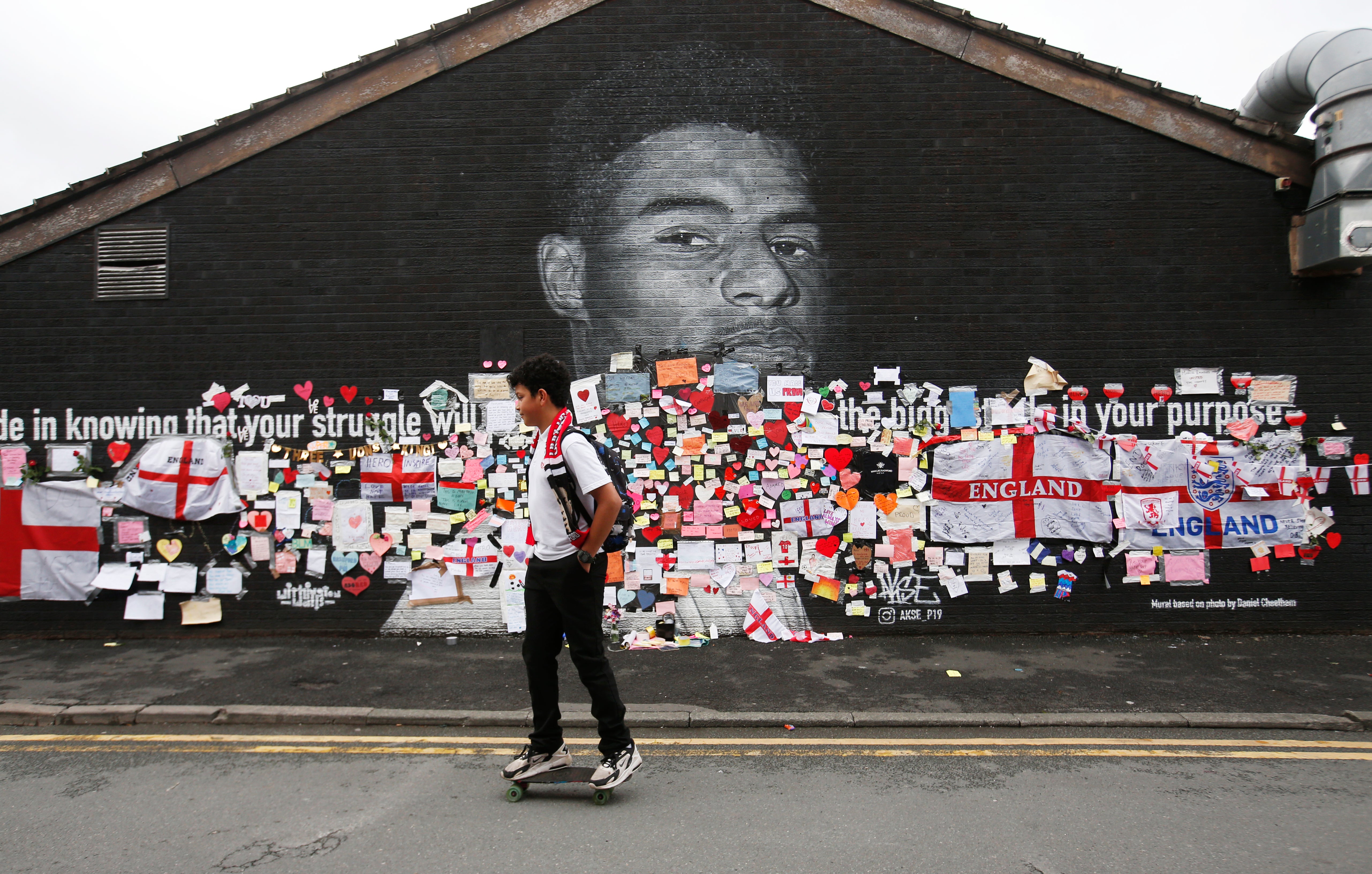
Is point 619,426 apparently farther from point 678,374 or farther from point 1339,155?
point 1339,155

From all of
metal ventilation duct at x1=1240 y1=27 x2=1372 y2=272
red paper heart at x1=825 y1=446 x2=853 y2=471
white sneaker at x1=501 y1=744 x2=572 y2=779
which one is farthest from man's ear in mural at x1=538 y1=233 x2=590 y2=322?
metal ventilation duct at x1=1240 y1=27 x2=1372 y2=272

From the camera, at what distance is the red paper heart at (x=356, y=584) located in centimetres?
733

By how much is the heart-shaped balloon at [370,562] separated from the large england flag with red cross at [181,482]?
128 centimetres

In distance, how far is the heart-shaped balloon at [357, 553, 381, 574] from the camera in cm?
734

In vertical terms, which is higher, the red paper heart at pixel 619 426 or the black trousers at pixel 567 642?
the red paper heart at pixel 619 426

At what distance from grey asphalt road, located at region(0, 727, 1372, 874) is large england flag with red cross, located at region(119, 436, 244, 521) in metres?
2.57

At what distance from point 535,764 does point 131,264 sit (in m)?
6.56

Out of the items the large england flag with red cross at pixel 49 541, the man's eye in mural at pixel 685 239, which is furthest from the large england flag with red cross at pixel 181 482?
the man's eye in mural at pixel 685 239

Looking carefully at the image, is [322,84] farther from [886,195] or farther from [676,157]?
[886,195]

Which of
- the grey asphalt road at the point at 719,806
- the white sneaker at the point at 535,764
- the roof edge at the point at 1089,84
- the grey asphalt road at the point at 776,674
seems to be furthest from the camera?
the roof edge at the point at 1089,84

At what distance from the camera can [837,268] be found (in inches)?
290

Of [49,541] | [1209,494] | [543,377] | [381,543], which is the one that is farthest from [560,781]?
[1209,494]

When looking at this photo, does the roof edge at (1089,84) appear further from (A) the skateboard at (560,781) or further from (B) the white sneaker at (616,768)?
(A) the skateboard at (560,781)

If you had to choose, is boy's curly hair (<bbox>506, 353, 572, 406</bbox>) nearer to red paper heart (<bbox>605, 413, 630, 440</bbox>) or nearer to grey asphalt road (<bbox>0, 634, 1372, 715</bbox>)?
grey asphalt road (<bbox>0, 634, 1372, 715</bbox>)
